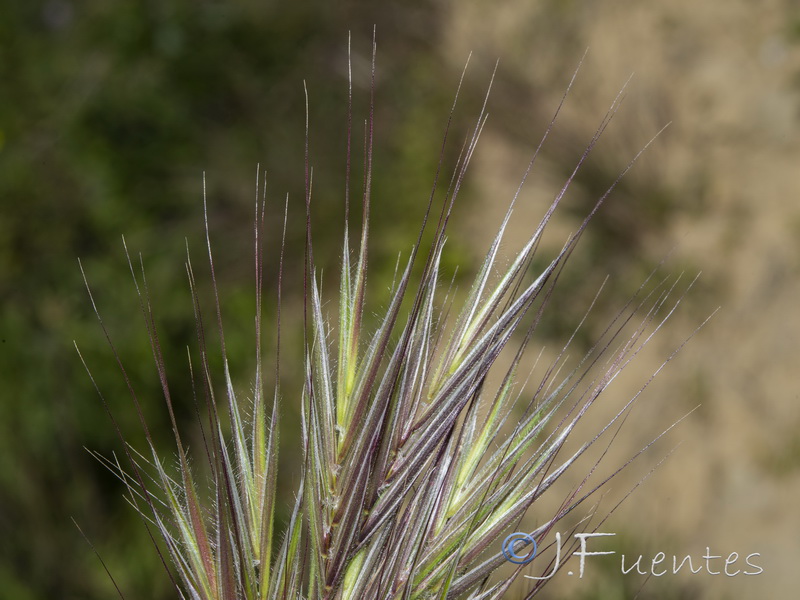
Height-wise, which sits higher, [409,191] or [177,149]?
[409,191]


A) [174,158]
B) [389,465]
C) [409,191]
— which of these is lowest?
[174,158]

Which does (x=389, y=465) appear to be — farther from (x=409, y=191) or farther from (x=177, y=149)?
(x=177, y=149)

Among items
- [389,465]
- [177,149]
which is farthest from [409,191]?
[389,465]

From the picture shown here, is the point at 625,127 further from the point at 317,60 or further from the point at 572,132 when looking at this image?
the point at 317,60

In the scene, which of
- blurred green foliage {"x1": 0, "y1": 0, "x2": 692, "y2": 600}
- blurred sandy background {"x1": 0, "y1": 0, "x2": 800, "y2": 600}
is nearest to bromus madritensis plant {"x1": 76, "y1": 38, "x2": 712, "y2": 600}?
blurred sandy background {"x1": 0, "y1": 0, "x2": 800, "y2": 600}

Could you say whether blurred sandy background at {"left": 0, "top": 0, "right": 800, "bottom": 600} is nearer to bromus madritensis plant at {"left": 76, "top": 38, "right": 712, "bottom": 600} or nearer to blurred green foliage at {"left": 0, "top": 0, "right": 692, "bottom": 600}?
blurred green foliage at {"left": 0, "top": 0, "right": 692, "bottom": 600}

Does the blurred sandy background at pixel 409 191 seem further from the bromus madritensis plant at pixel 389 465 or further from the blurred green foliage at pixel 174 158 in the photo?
the bromus madritensis plant at pixel 389 465

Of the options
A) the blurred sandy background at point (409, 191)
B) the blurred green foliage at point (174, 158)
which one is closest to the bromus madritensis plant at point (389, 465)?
the blurred sandy background at point (409, 191)

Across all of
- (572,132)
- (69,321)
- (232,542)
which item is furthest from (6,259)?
(232,542)
